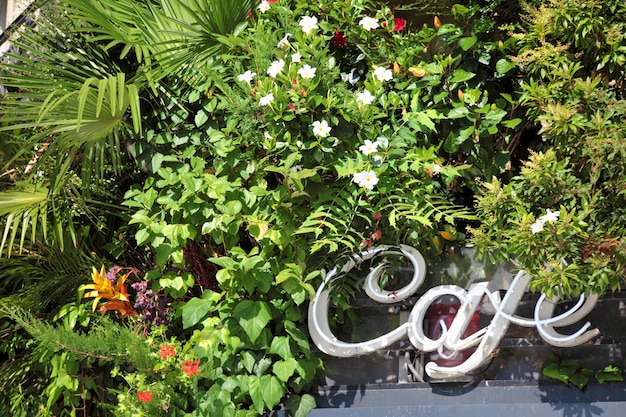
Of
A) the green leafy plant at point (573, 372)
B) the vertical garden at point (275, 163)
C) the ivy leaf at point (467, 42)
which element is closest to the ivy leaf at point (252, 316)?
the vertical garden at point (275, 163)

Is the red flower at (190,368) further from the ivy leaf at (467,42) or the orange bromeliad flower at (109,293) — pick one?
the ivy leaf at (467,42)

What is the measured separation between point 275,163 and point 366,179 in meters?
0.63

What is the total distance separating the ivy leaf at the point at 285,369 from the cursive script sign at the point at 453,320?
21cm

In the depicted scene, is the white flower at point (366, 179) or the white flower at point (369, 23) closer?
the white flower at point (366, 179)

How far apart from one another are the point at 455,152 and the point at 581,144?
2.78ft

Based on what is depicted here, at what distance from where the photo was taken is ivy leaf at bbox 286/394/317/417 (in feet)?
15.5

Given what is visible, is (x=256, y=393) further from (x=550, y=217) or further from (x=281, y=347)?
(x=550, y=217)

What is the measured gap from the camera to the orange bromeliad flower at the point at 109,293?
5.09 metres

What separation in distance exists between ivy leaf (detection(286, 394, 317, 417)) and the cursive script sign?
0.28 meters

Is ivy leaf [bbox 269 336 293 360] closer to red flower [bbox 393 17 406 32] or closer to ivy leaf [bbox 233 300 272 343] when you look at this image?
ivy leaf [bbox 233 300 272 343]

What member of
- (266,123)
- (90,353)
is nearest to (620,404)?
(266,123)

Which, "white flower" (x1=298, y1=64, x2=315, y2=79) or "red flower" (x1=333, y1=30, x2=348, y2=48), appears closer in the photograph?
"white flower" (x1=298, y1=64, x2=315, y2=79)

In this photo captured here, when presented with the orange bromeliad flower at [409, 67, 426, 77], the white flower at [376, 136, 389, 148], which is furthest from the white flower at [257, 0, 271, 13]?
the white flower at [376, 136, 389, 148]

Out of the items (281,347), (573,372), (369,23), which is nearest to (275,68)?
(369,23)
